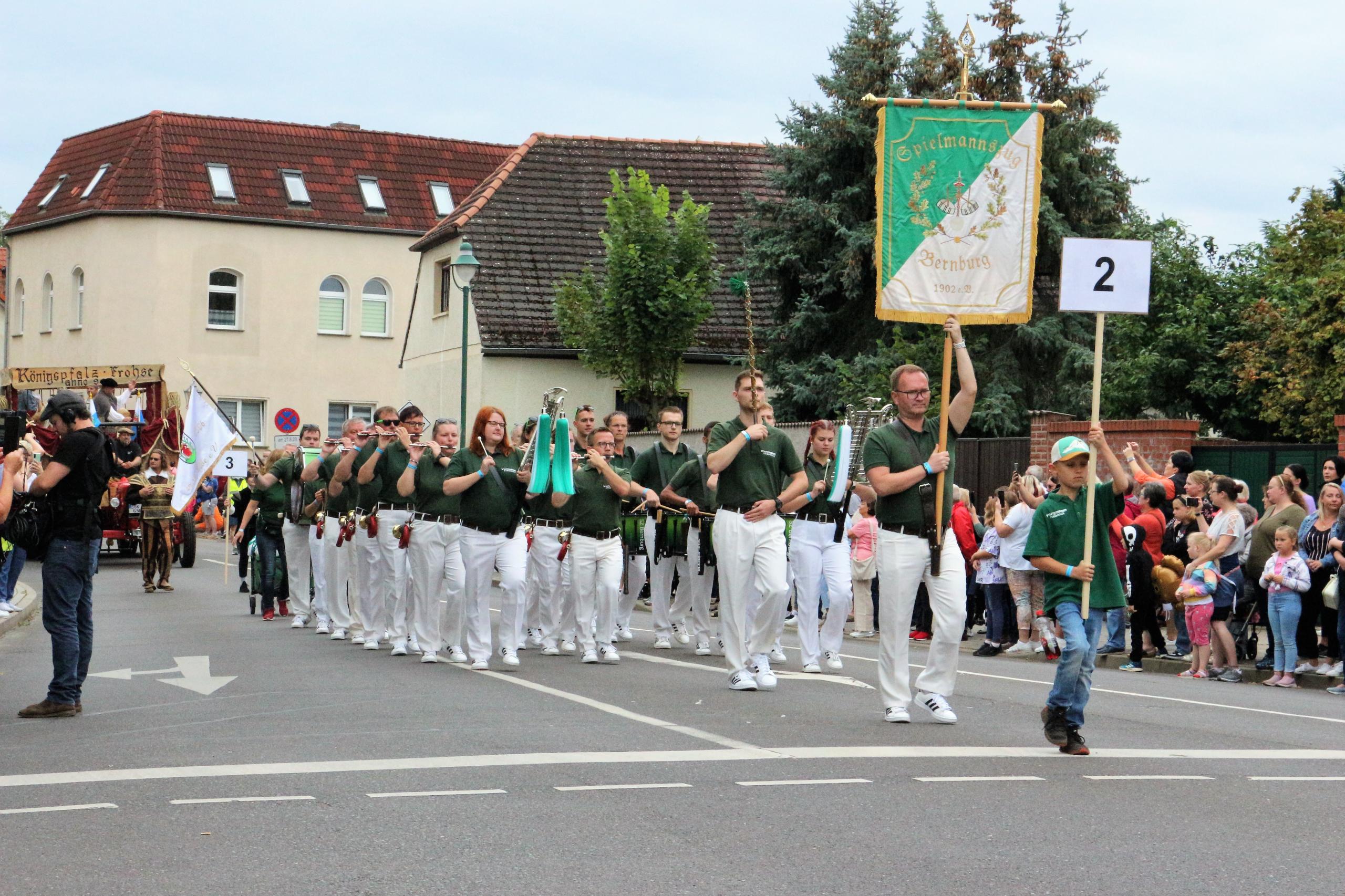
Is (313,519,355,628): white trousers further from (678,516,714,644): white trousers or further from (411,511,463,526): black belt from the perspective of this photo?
(678,516,714,644): white trousers

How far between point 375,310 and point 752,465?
4405cm

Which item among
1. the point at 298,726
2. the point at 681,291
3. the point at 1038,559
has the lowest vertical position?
the point at 298,726

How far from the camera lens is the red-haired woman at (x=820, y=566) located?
14.0m

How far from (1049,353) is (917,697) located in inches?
888

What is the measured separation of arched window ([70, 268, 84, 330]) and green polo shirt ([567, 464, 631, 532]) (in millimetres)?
42316

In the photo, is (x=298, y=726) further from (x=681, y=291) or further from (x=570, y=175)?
(x=570, y=175)

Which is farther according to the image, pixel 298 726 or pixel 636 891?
pixel 298 726

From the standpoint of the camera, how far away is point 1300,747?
10.3m

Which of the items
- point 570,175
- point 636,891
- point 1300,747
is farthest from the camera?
point 570,175

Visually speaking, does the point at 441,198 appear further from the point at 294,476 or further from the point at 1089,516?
the point at 1089,516

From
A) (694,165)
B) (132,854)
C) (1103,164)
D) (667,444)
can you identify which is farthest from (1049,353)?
(132,854)

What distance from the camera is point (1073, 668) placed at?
31.0 ft

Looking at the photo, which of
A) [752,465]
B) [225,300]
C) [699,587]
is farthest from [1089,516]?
[225,300]

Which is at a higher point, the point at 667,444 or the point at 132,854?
the point at 667,444
